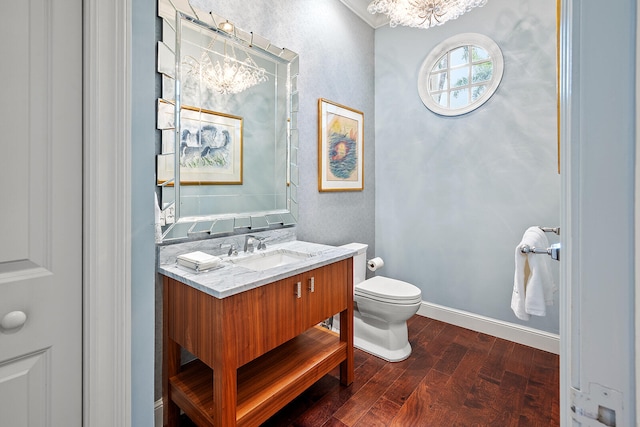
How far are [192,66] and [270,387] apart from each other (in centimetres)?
174

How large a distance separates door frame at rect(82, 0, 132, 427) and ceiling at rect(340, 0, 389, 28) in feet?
7.94

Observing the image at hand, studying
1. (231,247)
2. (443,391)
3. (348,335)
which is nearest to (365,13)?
(231,247)

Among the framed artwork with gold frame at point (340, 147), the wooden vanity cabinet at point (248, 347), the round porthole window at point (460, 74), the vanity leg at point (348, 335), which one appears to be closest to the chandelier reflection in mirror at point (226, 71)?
the framed artwork with gold frame at point (340, 147)

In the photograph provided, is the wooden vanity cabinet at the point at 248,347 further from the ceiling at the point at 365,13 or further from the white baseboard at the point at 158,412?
the ceiling at the point at 365,13

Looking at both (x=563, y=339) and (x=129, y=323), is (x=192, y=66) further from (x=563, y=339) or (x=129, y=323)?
(x=563, y=339)

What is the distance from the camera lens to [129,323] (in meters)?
0.93

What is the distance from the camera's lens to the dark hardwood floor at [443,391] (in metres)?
1.66

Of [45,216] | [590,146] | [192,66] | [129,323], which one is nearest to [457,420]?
[129,323]

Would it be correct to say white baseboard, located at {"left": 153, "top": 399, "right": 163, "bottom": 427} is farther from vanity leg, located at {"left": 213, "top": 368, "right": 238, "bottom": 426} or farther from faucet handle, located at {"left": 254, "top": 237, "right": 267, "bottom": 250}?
faucet handle, located at {"left": 254, "top": 237, "right": 267, "bottom": 250}

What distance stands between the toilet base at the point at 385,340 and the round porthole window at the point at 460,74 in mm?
1861

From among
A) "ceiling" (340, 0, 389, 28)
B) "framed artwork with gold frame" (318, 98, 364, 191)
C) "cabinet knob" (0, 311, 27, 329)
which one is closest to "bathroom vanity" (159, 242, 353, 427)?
"cabinet knob" (0, 311, 27, 329)

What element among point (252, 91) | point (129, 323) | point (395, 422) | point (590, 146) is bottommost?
point (395, 422)

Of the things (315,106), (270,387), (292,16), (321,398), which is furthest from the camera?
(315,106)

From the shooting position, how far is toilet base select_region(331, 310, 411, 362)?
7.41 feet
